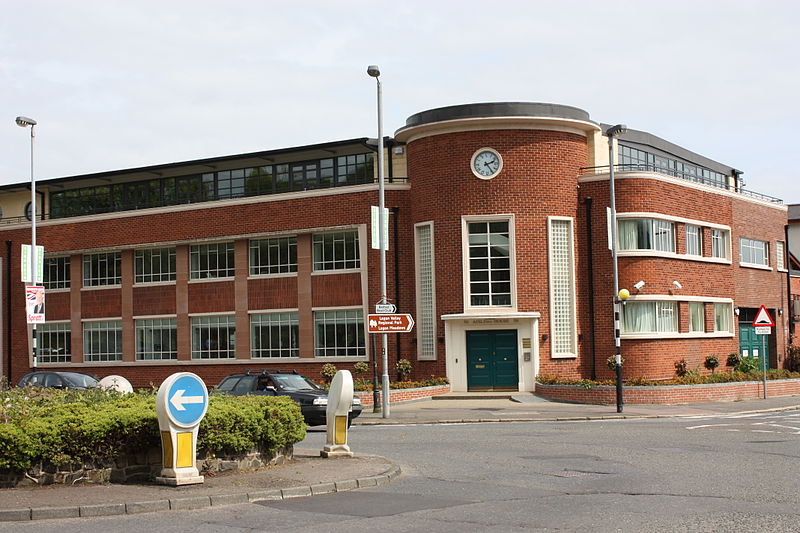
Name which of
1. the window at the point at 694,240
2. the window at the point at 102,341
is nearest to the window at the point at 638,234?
the window at the point at 694,240

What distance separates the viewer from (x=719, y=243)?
134 feet

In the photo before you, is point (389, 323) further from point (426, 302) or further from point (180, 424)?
point (180, 424)

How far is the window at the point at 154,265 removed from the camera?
4275cm

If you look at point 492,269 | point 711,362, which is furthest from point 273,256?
point 711,362

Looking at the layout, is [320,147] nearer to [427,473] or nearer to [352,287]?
[352,287]

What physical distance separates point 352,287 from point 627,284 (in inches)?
404

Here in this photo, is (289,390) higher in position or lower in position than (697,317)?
lower

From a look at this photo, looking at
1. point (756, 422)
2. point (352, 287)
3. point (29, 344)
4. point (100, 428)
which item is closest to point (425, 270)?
point (352, 287)

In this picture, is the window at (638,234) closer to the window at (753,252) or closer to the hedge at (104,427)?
the window at (753,252)

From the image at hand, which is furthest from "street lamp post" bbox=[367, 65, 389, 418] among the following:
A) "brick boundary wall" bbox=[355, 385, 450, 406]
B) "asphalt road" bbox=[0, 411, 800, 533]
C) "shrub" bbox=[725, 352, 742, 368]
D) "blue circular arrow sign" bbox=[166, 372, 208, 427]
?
"shrub" bbox=[725, 352, 742, 368]

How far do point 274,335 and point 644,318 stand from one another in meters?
14.3

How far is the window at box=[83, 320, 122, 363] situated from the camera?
4397cm

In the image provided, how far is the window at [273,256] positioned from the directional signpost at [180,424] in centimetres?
2682

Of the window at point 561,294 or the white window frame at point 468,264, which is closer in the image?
the white window frame at point 468,264
